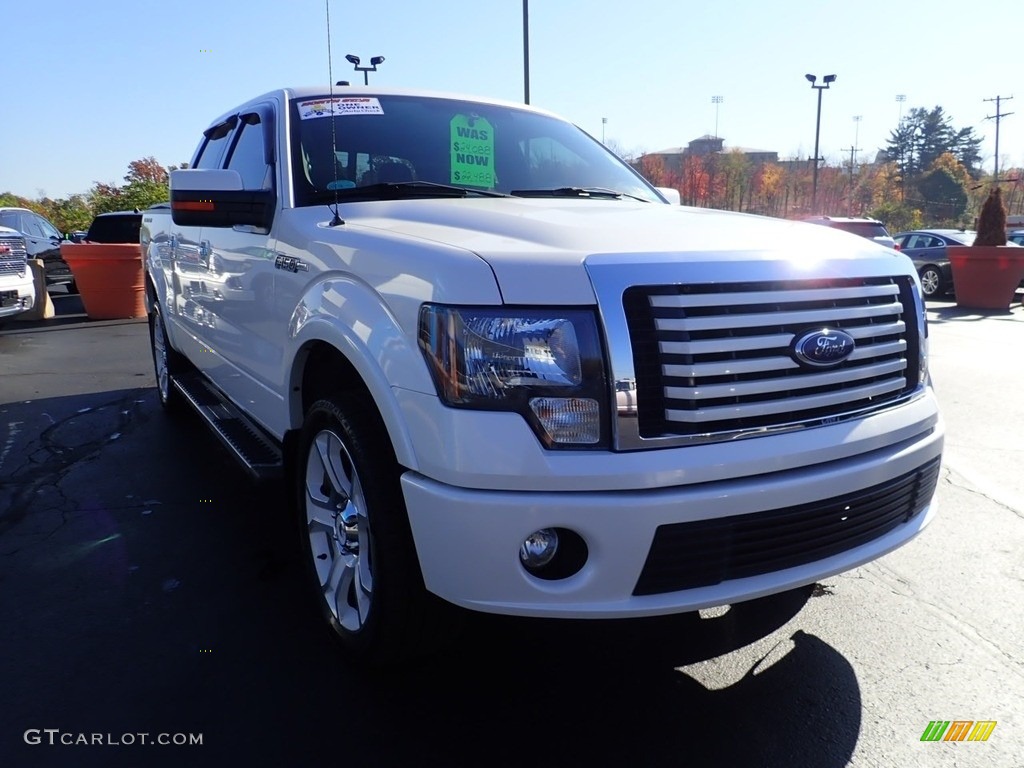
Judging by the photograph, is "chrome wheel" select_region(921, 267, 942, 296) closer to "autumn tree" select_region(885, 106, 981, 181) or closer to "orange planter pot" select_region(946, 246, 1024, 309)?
"orange planter pot" select_region(946, 246, 1024, 309)

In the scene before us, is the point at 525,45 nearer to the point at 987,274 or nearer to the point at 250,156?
the point at 987,274

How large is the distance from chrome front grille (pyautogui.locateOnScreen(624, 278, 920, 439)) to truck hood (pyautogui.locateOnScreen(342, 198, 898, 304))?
103mm

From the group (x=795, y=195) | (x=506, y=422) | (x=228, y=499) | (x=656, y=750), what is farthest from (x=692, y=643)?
(x=795, y=195)

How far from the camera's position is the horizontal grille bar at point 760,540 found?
1.99m

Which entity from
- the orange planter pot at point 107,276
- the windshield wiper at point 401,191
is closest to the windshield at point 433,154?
the windshield wiper at point 401,191

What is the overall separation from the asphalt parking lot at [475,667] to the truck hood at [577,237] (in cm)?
125

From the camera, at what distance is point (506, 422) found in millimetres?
1938

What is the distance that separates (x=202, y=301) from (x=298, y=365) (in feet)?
5.86

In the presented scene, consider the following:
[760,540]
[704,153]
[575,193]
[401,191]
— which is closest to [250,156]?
[401,191]

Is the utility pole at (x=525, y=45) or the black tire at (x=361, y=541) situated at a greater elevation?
the utility pole at (x=525, y=45)

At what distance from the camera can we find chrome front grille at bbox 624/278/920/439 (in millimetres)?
1992

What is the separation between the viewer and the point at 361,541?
2477 mm

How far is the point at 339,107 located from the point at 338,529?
1.85m

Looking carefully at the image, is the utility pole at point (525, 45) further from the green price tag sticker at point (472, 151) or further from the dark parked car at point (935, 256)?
the green price tag sticker at point (472, 151)
